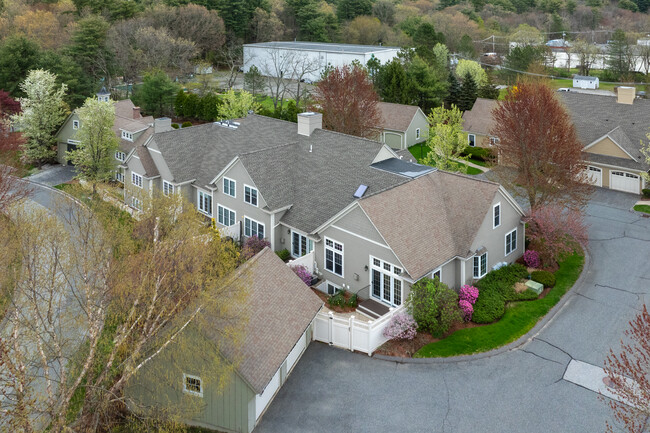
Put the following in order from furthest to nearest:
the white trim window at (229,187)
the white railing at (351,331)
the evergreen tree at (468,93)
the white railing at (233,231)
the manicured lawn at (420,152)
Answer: the evergreen tree at (468,93) → the manicured lawn at (420,152) → the white trim window at (229,187) → the white railing at (233,231) → the white railing at (351,331)

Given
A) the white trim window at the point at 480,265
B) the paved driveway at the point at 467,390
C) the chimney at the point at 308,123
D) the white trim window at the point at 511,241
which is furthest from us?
the chimney at the point at 308,123

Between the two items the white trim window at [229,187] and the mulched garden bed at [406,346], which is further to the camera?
the white trim window at [229,187]

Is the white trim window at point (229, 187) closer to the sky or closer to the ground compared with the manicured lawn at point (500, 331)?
closer to the sky

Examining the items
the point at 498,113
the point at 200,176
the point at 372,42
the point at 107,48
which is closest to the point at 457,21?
the point at 372,42

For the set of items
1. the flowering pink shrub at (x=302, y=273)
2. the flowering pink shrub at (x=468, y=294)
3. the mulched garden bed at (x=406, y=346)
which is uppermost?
the flowering pink shrub at (x=302, y=273)

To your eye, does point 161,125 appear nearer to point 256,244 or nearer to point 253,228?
point 253,228

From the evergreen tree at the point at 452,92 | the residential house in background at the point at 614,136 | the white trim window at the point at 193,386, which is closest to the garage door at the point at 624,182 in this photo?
the residential house in background at the point at 614,136

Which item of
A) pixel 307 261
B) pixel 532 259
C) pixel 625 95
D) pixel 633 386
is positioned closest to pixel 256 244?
pixel 307 261

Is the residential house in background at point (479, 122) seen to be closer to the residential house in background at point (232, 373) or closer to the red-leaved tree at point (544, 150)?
the red-leaved tree at point (544, 150)

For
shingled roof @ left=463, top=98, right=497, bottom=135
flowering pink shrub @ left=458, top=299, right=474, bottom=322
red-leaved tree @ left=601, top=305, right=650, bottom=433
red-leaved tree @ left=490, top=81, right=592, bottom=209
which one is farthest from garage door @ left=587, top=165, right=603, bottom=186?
flowering pink shrub @ left=458, top=299, right=474, bottom=322
